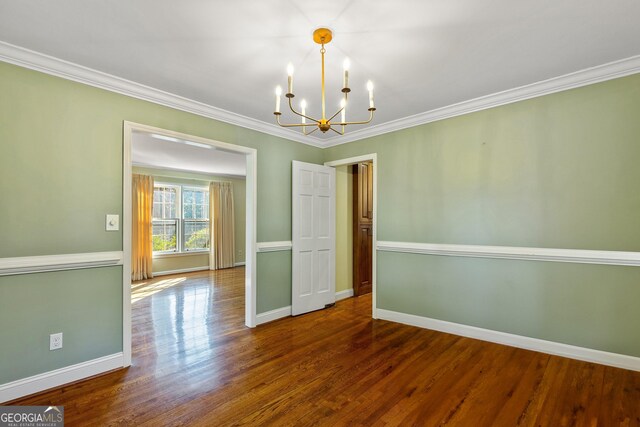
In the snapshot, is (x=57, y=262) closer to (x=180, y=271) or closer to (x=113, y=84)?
(x=113, y=84)

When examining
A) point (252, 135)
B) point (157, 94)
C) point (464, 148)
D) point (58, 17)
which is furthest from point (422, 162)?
point (58, 17)

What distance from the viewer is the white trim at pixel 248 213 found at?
2.71 meters

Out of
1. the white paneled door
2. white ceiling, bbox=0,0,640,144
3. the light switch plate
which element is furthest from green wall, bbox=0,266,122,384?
the white paneled door

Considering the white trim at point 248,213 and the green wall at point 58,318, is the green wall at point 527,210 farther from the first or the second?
the green wall at point 58,318

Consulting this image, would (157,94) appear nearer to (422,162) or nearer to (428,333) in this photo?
(422,162)

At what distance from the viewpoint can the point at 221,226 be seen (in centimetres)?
783

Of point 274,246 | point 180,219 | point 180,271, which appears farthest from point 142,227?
point 274,246

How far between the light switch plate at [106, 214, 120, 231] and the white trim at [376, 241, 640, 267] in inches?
117

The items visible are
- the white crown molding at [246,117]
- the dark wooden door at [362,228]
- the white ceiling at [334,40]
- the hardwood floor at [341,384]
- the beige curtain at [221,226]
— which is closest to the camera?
the white ceiling at [334,40]

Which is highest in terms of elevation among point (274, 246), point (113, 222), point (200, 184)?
point (200, 184)

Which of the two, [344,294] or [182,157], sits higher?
[182,157]

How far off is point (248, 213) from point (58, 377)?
223cm

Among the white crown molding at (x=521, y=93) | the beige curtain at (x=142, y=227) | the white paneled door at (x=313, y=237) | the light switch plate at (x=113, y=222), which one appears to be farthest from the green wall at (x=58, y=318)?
the beige curtain at (x=142, y=227)

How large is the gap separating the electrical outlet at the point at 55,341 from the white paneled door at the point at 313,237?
239 cm
